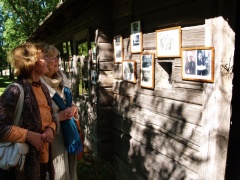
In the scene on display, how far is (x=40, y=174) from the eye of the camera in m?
2.56

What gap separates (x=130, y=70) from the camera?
12.1ft

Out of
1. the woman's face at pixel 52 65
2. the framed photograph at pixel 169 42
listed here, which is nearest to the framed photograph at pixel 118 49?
the framed photograph at pixel 169 42

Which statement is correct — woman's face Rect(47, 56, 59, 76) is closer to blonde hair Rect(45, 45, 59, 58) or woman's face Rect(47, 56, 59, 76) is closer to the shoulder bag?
blonde hair Rect(45, 45, 59, 58)

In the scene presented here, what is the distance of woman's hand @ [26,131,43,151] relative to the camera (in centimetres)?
224

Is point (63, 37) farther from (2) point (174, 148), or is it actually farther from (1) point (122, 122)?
(2) point (174, 148)

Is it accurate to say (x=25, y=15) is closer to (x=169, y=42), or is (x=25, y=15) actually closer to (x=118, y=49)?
(x=118, y=49)

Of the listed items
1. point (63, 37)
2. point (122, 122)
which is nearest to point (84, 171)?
point (122, 122)

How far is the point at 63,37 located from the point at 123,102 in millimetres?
4711

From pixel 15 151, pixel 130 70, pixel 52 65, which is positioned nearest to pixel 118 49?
pixel 130 70

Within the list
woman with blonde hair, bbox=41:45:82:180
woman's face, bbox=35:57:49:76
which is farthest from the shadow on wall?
woman's face, bbox=35:57:49:76

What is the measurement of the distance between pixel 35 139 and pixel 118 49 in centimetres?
221

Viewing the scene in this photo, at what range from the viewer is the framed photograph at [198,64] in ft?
7.32

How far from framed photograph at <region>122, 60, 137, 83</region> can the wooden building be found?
3 centimetres

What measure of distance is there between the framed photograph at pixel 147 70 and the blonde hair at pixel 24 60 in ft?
4.18
